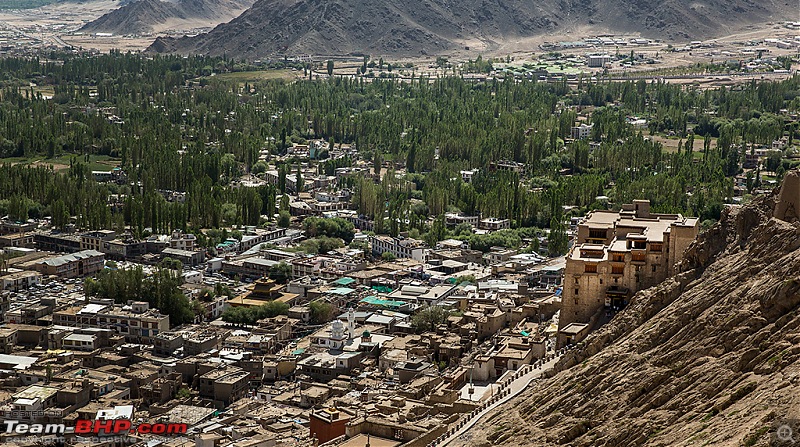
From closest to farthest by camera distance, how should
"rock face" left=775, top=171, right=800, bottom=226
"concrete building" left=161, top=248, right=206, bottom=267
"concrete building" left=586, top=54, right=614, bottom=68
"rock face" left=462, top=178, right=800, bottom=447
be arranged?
"rock face" left=462, top=178, right=800, bottom=447
"rock face" left=775, top=171, right=800, bottom=226
"concrete building" left=161, top=248, right=206, bottom=267
"concrete building" left=586, top=54, right=614, bottom=68

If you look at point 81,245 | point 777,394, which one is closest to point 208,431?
point 777,394

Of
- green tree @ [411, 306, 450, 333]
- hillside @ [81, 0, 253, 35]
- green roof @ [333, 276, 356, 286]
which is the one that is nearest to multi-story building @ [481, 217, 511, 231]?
green roof @ [333, 276, 356, 286]

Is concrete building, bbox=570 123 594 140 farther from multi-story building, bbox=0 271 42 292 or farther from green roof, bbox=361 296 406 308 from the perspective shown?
multi-story building, bbox=0 271 42 292

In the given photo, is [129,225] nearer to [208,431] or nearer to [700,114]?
[208,431]

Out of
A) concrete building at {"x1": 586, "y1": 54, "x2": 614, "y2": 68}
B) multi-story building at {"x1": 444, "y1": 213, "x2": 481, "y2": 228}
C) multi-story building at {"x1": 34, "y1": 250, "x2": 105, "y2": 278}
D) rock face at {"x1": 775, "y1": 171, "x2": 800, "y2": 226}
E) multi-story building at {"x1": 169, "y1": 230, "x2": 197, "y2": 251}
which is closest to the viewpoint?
rock face at {"x1": 775, "y1": 171, "x2": 800, "y2": 226}

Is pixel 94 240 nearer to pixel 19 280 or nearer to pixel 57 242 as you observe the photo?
pixel 57 242

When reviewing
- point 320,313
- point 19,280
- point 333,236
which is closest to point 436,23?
point 333,236

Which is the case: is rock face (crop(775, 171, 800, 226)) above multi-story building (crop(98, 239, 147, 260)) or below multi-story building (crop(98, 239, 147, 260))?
above
